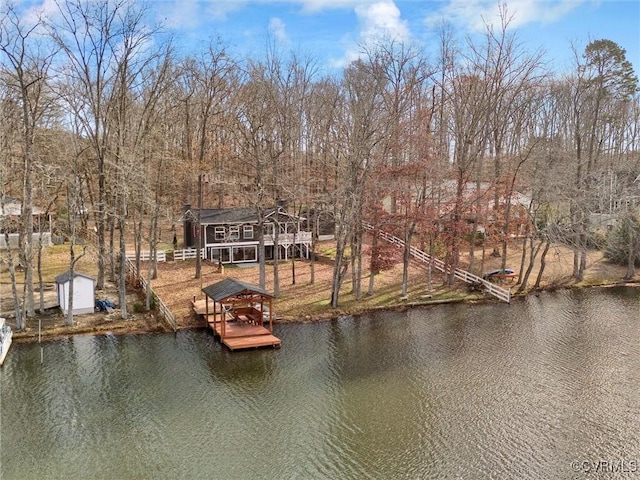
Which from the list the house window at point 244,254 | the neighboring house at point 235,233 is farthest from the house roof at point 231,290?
the house window at point 244,254

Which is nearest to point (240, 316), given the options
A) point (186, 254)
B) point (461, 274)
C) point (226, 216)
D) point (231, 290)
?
point (231, 290)

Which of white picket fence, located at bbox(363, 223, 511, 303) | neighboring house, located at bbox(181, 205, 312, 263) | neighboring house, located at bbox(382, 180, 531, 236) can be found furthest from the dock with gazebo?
neighboring house, located at bbox(181, 205, 312, 263)

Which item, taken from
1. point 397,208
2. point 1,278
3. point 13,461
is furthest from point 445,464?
point 1,278

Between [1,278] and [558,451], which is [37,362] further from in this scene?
[558,451]

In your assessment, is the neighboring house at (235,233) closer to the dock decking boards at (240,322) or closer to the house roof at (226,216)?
the house roof at (226,216)

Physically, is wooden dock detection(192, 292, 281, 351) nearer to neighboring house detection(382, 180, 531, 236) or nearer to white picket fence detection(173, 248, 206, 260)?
neighboring house detection(382, 180, 531, 236)

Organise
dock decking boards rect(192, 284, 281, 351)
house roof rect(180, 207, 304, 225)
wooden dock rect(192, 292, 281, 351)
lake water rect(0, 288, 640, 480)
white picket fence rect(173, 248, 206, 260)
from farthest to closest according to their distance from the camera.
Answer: white picket fence rect(173, 248, 206, 260) < house roof rect(180, 207, 304, 225) < dock decking boards rect(192, 284, 281, 351) < wooden dock rect(192, 292, 281, 351) < lake water rect(0, 288, 640, 480)

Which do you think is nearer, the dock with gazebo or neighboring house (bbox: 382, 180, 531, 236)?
the dock with gazebo
